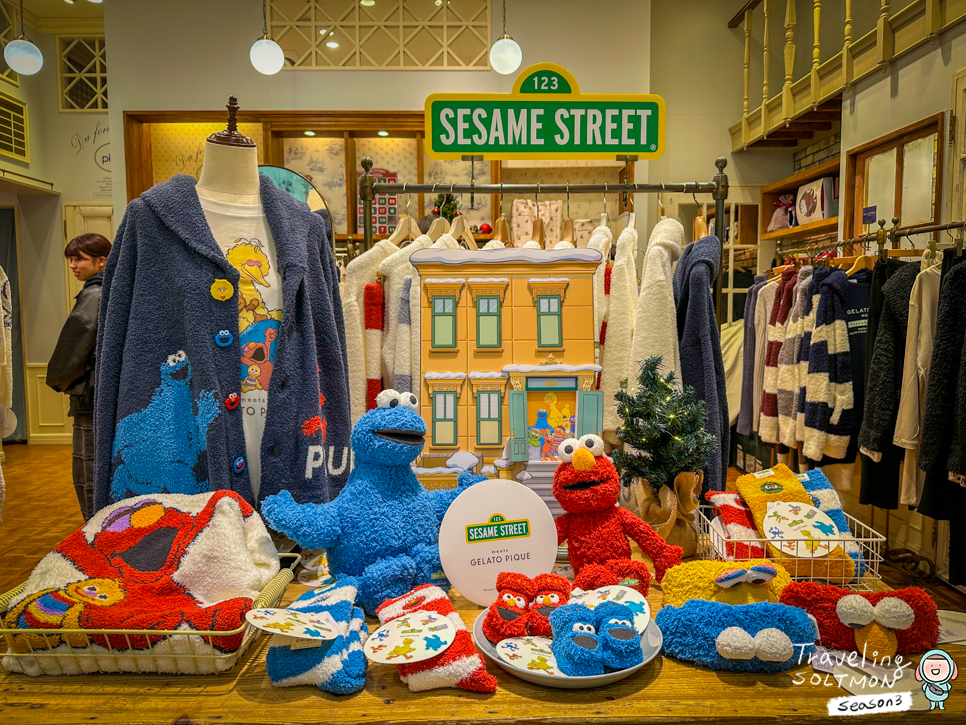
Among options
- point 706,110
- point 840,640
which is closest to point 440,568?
point 840,640

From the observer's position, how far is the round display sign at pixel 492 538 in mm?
1066

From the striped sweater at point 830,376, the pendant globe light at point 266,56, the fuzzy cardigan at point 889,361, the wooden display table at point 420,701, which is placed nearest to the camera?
the wooden display table at point 420,701

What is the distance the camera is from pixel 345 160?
4.86 meters

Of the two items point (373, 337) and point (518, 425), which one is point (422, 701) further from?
point (373, 337)

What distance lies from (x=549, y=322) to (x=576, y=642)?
941mm

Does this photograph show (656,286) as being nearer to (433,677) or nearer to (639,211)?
(433,677)

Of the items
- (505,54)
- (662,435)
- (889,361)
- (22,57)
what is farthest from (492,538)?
(22,57)

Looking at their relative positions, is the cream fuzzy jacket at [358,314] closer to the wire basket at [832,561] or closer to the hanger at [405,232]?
the hanger at [405,232]

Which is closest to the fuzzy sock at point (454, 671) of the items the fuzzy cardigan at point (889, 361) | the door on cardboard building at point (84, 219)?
the fuzzy cardigan at point (889, 361)

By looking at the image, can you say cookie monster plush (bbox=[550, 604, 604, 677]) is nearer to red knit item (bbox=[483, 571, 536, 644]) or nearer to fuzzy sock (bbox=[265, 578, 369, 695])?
red knit item (bbox=[483, 571, 536, 644])

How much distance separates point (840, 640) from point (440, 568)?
2.11 feet

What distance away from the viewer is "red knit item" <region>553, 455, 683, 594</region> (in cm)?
112

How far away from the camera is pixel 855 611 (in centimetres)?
91

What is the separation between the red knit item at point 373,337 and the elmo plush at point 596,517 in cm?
108
